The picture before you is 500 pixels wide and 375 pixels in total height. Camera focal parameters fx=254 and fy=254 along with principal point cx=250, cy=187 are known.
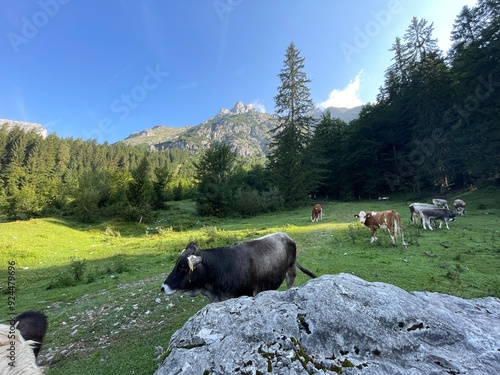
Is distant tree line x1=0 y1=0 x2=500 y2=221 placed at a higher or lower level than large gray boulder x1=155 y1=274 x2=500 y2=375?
higher

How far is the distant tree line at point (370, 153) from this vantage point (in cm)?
2798

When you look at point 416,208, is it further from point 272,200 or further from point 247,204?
point 272,200

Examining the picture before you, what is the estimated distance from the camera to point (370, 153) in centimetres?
4544

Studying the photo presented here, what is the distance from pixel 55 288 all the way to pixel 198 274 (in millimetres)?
8580

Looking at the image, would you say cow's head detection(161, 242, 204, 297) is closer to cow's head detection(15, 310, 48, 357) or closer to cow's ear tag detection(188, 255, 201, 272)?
cow's ear tag detection(188, 255, 201, 272)

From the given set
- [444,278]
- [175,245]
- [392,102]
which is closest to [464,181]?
[392,102]

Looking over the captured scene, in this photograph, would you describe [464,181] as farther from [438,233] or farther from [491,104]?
[438,233]

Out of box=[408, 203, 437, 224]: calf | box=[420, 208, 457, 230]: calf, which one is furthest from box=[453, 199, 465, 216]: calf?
box=[420, 208, 457, 230]: calf

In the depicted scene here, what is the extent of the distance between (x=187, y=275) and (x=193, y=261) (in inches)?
13.5

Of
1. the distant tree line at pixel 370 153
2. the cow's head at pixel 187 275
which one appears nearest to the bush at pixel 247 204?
the distant tree line at pixel 370 153

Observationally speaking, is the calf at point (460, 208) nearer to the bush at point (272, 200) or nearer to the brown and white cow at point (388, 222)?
the brown and white cow at point (388, 222)

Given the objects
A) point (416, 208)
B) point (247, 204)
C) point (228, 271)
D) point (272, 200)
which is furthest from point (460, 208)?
point (228, 271)

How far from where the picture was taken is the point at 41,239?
1775 centimetres

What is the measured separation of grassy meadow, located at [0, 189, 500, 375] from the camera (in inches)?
204
